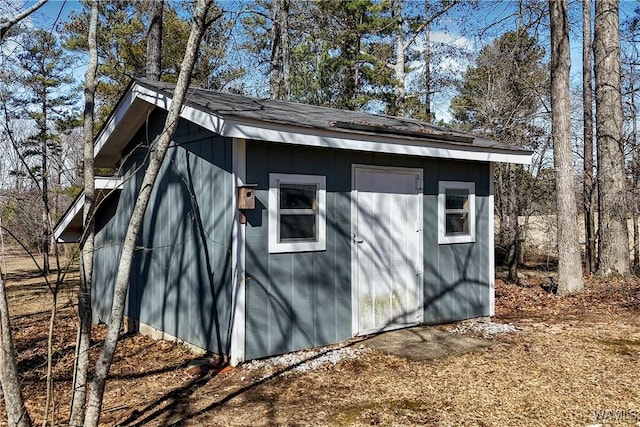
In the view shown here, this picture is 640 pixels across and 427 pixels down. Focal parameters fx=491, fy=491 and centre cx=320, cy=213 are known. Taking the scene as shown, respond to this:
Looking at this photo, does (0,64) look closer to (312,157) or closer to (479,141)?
(312,157)

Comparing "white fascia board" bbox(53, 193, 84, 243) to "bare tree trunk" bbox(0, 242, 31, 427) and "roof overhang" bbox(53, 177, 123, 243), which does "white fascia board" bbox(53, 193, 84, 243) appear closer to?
"roof overhang" bbox(53, 177, 123, 243)

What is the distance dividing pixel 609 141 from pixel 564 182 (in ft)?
7.90

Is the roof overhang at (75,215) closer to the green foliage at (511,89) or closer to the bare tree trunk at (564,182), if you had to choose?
the bare tree trunk at (564,182)

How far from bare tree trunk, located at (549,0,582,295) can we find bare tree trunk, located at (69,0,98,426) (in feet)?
27.1

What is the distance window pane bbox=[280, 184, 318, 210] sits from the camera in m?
5.27

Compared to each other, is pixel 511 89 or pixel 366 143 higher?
pixel 511 89

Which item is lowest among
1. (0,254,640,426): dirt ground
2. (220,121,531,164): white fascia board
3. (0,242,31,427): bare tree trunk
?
(0,254,640,426): dirt ground

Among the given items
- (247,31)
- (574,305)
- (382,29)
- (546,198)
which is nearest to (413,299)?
(574,305)

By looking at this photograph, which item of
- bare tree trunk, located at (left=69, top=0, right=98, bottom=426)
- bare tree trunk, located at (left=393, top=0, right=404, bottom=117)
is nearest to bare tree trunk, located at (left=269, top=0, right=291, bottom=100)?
bare tree trunk, located at (left=393, top=0, right=404, bottom=117)

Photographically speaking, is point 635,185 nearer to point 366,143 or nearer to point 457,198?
point 457,198

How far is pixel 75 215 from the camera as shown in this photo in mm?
7137

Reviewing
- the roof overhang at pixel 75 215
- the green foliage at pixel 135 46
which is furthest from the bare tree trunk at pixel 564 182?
the green foliage at pixel 135 46

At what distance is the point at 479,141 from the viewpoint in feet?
23.2

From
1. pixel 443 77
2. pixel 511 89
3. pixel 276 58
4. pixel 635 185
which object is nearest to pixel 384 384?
pixel 511 89
